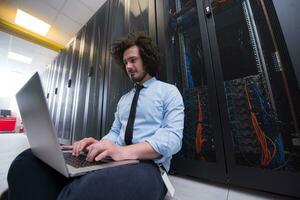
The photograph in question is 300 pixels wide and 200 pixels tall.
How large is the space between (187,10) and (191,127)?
108 centimetres

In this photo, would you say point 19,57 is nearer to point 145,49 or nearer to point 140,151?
point 145,49

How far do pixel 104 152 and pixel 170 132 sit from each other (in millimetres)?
311

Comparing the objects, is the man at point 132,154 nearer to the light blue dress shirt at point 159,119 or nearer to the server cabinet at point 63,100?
the light blue dress shirt at point 159,119

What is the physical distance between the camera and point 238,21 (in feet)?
3.90

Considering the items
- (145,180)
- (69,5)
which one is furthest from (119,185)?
(69,5)

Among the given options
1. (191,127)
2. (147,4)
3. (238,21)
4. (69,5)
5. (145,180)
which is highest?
(69,5)

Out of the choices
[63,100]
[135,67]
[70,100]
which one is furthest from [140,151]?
[63,100]

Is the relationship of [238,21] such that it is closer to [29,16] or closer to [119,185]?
[119,185]

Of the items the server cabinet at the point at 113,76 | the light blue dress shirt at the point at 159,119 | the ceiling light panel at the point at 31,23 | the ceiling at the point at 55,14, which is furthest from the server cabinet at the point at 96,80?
the ceiling light panel at the point at 31,23

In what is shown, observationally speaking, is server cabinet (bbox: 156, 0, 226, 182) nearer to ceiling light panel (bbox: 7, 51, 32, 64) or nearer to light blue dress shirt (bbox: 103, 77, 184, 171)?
light blue dress shirt (bbox: 103, 77, 184, 171)

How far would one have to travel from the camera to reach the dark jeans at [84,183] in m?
0.40

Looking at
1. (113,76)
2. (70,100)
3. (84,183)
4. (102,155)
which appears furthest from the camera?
(70,100)

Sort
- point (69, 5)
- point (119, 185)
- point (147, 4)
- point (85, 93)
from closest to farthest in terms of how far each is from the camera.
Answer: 1. point (119, 185)
2. point (147, 4)
3. point (85, 93)
4. point (69, 5)

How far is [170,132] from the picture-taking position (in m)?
0.72
